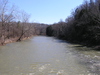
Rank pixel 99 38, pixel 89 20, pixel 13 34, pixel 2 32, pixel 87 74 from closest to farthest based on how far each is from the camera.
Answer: pixel 87 74 < pixel 99 38 < pixel 2 32 < pixel 89 20 < pixel 13 34

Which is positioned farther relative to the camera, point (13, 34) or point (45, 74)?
point (13, 34)

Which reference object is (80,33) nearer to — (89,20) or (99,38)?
(89,20)

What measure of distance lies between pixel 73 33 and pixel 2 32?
17852mm

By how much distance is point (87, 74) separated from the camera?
6.41m

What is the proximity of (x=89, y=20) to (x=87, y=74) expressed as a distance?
16845 millimetres

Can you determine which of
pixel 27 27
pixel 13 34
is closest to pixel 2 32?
pixel 13 34

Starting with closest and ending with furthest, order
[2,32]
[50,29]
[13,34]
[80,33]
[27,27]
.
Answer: [2,32]
[80,33]
[13,34]
[27,27]
[50,29]

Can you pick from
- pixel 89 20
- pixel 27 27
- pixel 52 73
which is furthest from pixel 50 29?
pixel 52 73

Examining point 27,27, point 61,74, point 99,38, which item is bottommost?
point 61,74

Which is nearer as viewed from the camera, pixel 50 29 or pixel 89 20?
pixel 89 20

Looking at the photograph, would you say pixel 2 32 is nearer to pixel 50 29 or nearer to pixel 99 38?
pixel 99 38

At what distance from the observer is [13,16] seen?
798 inches

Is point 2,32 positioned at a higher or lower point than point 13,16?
lower

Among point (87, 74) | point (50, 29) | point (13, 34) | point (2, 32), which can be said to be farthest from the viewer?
point (50, 29)
